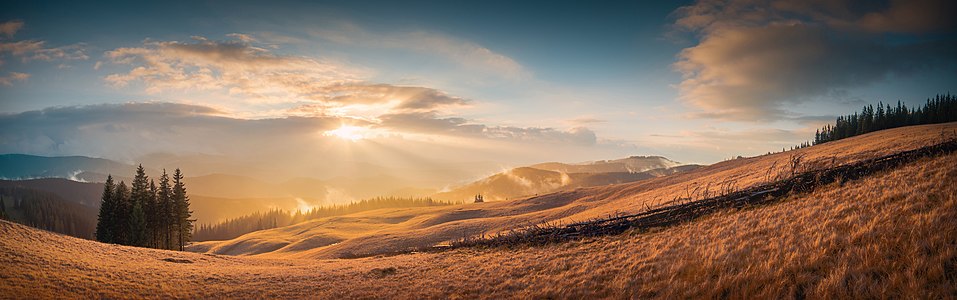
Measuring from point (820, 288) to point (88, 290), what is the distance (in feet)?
92.0

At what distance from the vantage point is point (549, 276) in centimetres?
1547

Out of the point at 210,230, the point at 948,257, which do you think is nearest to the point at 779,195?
the point at 948,257

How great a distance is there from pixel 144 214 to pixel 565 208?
67.7 metres

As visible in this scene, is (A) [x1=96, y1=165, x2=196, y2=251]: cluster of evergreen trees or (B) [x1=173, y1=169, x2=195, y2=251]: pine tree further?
(B) [x1=173, y1=169, x2=195, y2=251]: pine tree

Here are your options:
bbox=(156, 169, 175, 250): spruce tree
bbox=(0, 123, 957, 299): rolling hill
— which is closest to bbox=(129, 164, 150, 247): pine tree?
bbox=(156, 169, 175, 250): spruce tree

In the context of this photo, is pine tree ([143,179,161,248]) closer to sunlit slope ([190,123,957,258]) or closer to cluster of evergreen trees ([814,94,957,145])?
sunlit slope ([190,123,957,258])

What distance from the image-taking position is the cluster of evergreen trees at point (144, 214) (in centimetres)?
5606

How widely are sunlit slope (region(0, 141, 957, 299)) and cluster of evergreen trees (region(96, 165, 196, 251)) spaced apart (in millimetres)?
35573

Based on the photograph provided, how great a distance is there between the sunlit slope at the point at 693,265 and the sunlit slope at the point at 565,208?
15.0 metres

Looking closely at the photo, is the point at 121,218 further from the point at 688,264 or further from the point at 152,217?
the point at 688,264

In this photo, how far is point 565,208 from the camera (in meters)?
63.6

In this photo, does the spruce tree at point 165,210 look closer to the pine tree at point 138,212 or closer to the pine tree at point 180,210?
the pine tree at point 180,210

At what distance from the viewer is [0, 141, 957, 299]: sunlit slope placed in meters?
9.66

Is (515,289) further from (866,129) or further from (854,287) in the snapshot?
(866,129)
